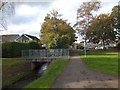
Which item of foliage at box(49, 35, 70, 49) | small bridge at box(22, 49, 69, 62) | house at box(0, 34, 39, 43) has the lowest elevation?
small bridge at box(22, 49, 69, 62)

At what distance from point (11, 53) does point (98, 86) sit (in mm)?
36673

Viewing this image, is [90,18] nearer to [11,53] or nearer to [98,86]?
[11,53]

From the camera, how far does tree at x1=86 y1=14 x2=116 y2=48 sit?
79.6 m

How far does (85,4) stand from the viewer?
79.7 metres

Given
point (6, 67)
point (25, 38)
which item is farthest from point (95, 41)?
point (6, 67)

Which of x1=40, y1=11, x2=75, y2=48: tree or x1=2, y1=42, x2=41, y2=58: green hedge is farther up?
x1=40, y1=11, x2=75, y2=48: tree

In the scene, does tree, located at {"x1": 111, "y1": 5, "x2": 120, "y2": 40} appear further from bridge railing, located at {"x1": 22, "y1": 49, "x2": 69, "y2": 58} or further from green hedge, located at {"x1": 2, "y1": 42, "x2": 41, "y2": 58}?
green hedge, located at {"x1": 2, "y1": 42, "x2": 41, "y2": 58}

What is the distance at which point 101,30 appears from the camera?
81.6 m

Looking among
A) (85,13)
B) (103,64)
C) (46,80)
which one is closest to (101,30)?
(85,13)

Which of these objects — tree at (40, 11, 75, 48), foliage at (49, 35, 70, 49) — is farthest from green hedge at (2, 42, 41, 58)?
tree at (40, 11, 75, 48)

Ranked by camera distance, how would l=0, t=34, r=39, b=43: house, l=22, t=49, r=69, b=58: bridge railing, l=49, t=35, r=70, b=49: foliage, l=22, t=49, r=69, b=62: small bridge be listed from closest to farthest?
l=22, t=49, r=69, b=62: small bridge < l=22, t=49, r=69, b=58: bridge railing < l=49, t=35, r=70, b=49: foliage < l=0, t=34, r=39, b=43: house

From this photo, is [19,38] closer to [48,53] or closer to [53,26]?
[53,26]

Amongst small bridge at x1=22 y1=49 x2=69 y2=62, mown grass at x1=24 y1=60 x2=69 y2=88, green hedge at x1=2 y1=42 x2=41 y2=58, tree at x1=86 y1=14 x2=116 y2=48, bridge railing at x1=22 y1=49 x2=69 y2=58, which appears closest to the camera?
mown grass at x1=24 y1=60 x2=69 y2=88

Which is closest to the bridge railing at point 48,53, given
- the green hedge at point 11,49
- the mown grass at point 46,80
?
the green hedge at point 11,49
